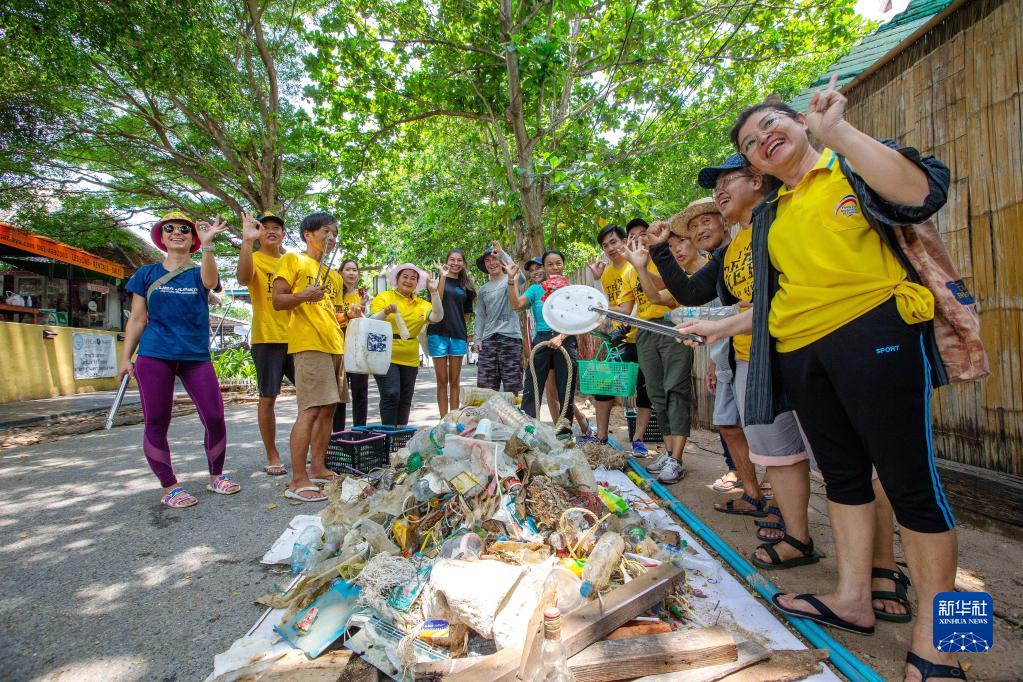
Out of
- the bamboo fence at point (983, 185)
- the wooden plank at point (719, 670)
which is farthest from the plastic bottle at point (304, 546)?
the bamboo fence at point (983, 185)

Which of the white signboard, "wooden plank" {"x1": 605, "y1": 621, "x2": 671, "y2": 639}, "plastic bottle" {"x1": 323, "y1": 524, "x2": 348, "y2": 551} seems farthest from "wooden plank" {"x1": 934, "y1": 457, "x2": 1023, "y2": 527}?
the white signboard

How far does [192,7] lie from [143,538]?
9.45 meters

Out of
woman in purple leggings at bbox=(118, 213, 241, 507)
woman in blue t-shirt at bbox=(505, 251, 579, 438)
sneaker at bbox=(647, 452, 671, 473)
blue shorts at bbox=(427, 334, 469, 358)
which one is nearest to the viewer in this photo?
woman in purple leggings at bbox=(118, 213, 241, 507)

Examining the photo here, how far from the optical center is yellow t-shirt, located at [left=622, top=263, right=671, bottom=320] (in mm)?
4020

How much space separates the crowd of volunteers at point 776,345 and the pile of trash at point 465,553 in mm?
717

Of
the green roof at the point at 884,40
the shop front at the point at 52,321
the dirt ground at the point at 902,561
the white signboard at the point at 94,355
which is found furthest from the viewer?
the white signboard at the point at 94,355

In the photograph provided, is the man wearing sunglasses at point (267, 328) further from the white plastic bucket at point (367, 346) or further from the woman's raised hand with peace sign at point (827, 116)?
the woman's raised hand with peace sign at point (827, 116)

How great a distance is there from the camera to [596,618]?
1656mm

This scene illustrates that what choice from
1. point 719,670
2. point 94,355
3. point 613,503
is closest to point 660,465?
point 613,503

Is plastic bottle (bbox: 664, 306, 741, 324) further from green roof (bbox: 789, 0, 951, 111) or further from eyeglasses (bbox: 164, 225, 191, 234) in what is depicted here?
eyeglasses (bbox: 164, 225, 191, 234)

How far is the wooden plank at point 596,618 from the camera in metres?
1.44

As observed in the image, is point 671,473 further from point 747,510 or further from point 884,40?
point 884,40

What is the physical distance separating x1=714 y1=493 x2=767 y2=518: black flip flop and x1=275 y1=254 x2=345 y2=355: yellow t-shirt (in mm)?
2870

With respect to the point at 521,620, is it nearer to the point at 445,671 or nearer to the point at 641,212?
the point at 445,671
